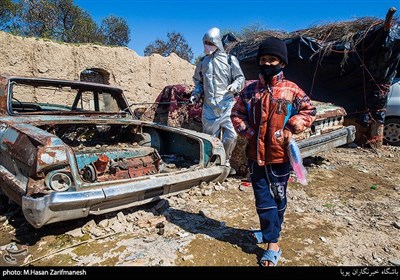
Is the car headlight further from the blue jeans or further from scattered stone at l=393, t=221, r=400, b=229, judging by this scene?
scattered stone at l=393, t=221, r=400, b=229

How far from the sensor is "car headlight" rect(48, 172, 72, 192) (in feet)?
7.46

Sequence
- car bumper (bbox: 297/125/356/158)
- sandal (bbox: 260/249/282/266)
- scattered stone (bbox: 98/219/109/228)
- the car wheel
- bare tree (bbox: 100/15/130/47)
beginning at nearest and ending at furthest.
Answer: sandal (bbox: 260/249/282/266) < scattered stone (bbox: 98/219/109/228) < car bumper (bbox: 297/125/356/158) < the car wheel < bare tree (bbox: 100/15/130/47)

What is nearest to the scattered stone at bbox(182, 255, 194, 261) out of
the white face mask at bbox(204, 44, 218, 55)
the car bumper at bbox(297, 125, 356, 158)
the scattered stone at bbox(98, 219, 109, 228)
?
the scattered stone at bbox(98, 219, 109, 228)

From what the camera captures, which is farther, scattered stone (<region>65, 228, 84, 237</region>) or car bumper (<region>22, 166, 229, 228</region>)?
scattered stone (<region>65, 228, 84, 237</region>)

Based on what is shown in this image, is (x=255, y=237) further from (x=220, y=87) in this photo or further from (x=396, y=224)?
(x=220, y=87)

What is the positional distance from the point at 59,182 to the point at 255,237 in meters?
1.69

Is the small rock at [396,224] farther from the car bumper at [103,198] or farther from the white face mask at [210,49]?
the white face mask at [210,49]

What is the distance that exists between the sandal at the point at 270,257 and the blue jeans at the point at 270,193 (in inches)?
3.2

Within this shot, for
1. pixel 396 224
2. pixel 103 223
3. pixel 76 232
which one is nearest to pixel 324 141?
pixel 396 224

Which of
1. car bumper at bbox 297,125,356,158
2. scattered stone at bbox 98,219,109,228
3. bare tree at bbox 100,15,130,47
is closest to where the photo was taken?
scattered stone at bbox 98,219,109,228

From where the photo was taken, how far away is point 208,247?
249cm

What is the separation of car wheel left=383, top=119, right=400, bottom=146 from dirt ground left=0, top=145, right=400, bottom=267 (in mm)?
3522
